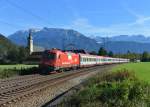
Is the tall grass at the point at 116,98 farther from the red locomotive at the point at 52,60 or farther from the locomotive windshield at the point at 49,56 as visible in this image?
the locomotive windshield at the point at 49,56

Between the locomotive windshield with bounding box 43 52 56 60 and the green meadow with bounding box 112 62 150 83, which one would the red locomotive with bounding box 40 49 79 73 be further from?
the green meadow with bounding box 112 62 150 83

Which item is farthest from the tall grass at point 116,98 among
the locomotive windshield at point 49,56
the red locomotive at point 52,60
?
the locomotive windshield at point 49,56

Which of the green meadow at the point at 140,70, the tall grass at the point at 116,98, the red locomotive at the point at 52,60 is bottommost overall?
the tall grass at the point at 116,98

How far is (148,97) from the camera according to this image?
15.8m

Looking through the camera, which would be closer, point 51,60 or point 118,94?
point 118,94

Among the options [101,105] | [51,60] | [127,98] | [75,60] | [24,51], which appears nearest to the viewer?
[101,105]

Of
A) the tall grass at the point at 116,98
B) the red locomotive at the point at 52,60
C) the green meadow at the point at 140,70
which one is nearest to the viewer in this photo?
the tall grass at the point at 116,98

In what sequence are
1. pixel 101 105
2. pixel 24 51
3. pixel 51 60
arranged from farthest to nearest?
pixel 24 51
pixel 51 60
pixel 101 105

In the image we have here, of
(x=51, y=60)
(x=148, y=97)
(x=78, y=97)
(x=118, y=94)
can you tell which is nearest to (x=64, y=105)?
(x=78, y=97)

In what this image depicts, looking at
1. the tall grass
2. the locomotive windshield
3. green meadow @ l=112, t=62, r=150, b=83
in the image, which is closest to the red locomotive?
the locomotive windshield

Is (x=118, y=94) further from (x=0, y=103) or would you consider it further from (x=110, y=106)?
(x=0, y=103)

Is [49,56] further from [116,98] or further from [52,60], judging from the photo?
[116,98]

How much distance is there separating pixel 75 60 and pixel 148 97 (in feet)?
149

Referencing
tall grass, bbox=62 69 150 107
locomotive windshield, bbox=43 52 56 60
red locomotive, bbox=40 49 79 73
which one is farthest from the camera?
locomotive windshield, bbox=43 52 56 60
